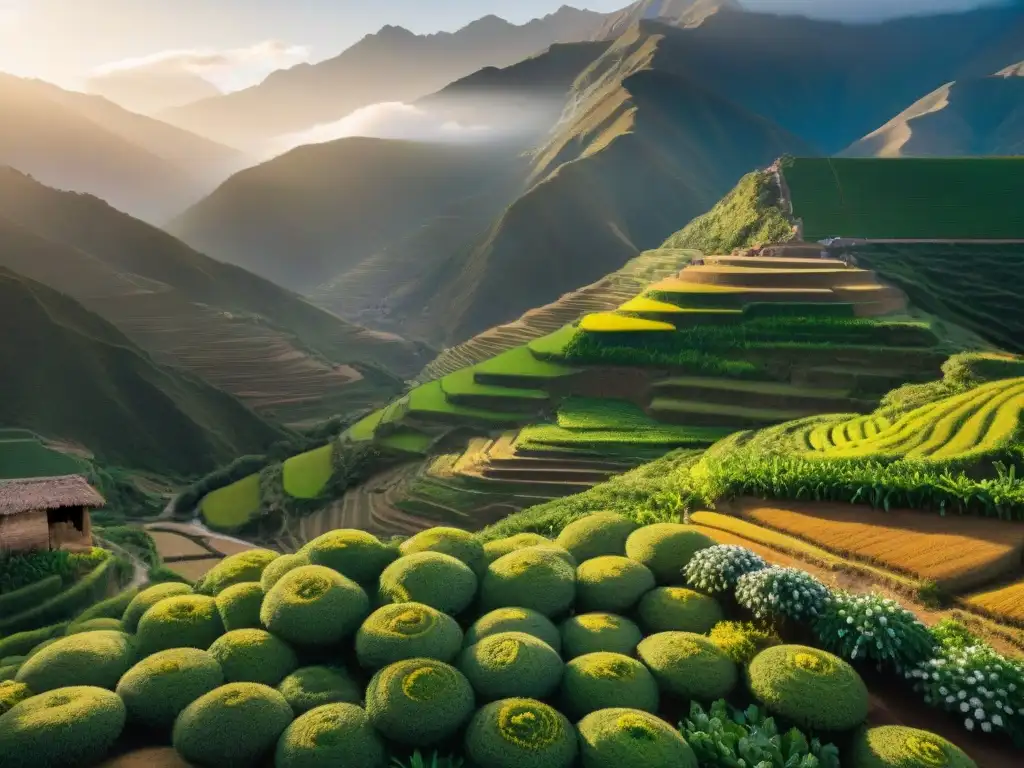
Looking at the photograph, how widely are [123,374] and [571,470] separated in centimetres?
3335

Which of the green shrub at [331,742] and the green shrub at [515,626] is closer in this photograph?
the green shrub at [331,742]

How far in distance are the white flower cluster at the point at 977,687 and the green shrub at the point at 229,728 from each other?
Result: 190 inches

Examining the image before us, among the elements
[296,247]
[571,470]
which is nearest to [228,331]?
[571,470]

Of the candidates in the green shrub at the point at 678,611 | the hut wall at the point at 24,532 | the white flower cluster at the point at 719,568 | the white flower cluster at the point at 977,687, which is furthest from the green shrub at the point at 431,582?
the hut wall at the point at 24,532

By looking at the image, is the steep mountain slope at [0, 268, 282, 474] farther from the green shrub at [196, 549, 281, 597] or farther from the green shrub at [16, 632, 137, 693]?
the green shrub at [16, 632, 137, 693]

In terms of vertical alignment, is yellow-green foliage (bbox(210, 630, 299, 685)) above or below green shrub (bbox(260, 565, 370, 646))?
below

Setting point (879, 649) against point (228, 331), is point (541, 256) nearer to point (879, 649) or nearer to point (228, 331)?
point (228, 331)

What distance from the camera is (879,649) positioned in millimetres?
6285

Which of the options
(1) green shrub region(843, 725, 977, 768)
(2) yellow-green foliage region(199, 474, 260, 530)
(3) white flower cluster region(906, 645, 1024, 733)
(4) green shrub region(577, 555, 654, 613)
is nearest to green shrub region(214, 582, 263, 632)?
(4) green shrub region(577, 555, 654, 613)

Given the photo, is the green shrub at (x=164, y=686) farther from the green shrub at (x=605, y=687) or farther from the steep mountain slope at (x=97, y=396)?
the steep mountain slope at (x=97, y=396)

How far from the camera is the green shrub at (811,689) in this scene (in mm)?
5680

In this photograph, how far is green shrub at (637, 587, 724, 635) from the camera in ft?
22.2

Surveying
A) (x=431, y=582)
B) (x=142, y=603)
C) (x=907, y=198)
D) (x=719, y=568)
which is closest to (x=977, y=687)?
(x=719, y=568)

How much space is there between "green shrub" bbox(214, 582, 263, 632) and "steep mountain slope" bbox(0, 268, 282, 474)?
38266 mm
